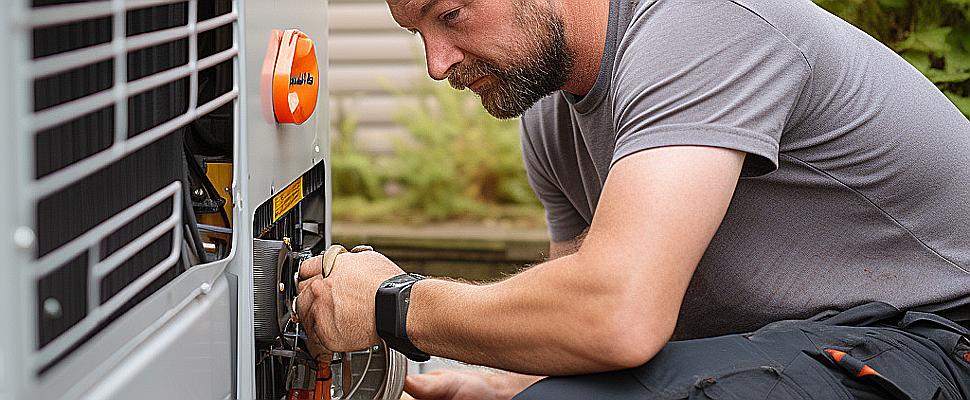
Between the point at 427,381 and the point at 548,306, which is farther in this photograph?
the point at 427,381

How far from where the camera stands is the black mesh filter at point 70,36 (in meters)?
0.87

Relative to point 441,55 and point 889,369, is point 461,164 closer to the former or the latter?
point 441,55

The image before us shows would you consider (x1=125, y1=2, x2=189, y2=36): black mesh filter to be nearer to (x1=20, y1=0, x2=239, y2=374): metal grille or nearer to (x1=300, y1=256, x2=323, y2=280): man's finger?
(x1=20, y1=0, x2=239, y2=374): metal grille

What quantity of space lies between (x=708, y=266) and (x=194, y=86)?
33.6 inches

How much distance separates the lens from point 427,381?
1948 millimetres

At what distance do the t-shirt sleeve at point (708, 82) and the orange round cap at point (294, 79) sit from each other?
0.41m

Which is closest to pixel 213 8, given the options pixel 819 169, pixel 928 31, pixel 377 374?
pixel 377 374

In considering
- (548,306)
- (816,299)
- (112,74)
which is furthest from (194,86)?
(816,299)

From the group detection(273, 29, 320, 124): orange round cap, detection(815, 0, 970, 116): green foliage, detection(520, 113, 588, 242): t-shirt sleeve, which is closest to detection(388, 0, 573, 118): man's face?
detection(273, 29, 320, 124): orange round cap

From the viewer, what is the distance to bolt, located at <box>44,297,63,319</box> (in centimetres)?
84

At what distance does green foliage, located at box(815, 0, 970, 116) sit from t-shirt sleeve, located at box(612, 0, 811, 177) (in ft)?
2.48

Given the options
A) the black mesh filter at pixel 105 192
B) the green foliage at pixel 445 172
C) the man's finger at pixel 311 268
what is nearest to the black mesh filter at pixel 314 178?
the man's finger at pixel 311 268

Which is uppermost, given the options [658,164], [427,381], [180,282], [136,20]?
[136,20]

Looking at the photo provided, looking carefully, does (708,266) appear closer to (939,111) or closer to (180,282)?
(939,111)
